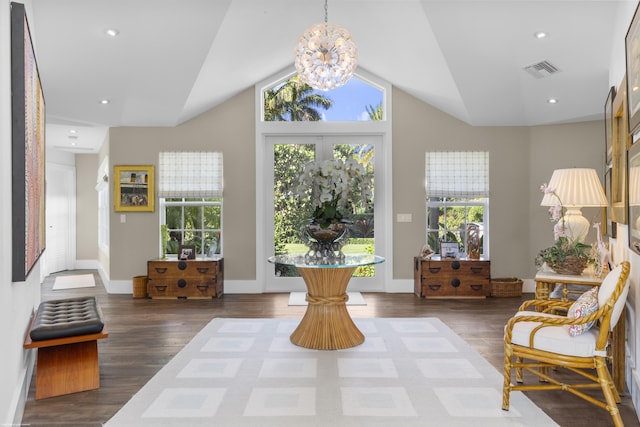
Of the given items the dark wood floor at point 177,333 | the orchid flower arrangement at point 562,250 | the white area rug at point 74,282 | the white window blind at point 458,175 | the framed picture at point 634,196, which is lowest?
the dark wood floor at point 177,333

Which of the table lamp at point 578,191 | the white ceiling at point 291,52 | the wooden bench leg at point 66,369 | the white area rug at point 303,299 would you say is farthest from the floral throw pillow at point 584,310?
the white area rug at point 303,299

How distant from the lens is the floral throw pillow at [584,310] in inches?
97.3

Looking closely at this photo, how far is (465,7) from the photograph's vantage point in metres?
4.11

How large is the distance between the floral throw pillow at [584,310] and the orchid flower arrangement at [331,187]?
171cm

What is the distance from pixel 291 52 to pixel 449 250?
131 inches

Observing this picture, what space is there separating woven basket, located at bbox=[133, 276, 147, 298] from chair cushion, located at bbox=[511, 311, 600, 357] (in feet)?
15.9

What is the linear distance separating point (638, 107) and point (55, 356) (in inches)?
147

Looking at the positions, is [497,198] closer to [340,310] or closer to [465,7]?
[465,7]

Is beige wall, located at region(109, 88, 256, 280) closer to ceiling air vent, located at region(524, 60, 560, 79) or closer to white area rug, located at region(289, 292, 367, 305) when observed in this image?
white area rug, located at region(289, 292, 367, 305)

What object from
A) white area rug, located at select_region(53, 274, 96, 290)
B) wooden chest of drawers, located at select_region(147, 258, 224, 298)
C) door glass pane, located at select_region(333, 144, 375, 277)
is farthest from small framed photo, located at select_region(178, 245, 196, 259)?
door glass pane, located at select_region(333, 144, 375, 277)

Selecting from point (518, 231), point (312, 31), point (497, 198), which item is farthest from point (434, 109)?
point (312, 31)

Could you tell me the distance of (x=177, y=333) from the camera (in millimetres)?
4363

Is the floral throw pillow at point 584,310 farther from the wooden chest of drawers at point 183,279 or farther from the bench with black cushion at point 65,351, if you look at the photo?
the wooden chest of drawers at point 183,279

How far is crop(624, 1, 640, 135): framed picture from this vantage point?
2.57 m
